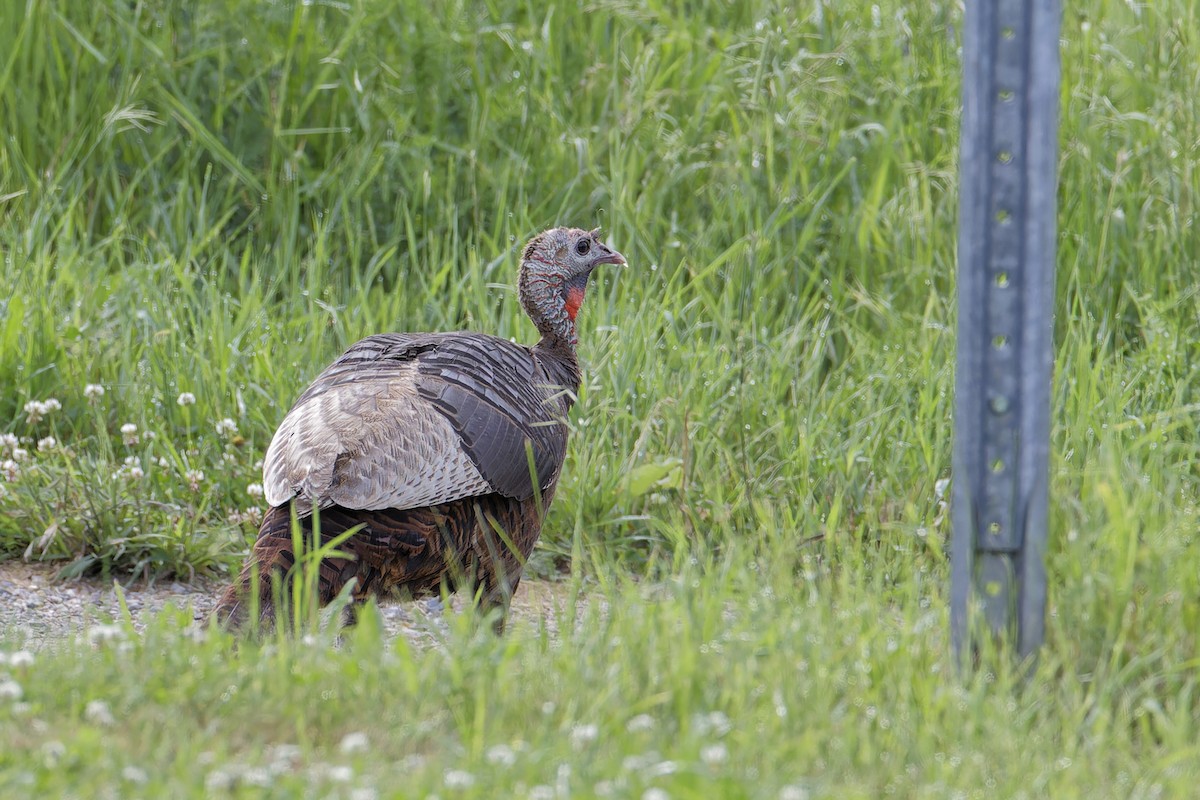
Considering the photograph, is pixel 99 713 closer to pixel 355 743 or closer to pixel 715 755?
pixel 355 743

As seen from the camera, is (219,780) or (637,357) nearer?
(219,780)

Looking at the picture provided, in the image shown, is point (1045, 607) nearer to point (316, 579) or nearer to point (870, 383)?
point (316, 579)

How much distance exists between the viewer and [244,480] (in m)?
4.51

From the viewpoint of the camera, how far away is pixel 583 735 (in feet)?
8.13

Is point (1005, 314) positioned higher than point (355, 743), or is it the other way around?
point (1005, 314)

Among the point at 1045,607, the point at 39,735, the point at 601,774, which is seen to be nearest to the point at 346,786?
the point at 601,774

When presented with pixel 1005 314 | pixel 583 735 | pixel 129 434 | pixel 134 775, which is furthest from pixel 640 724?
pixel 129 434

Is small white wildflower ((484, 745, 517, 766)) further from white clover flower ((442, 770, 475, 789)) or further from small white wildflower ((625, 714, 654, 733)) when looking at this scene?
small white wildflower ((625, 714, 654, 733))

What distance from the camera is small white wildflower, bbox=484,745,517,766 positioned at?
2.38 m

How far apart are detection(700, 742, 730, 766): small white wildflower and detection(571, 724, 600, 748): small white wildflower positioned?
0.18 m

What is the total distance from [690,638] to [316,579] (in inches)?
32.4

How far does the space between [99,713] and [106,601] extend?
1.70m

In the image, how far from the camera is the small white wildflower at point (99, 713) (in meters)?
2.48

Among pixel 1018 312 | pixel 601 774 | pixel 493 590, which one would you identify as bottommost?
pixel 493 590
